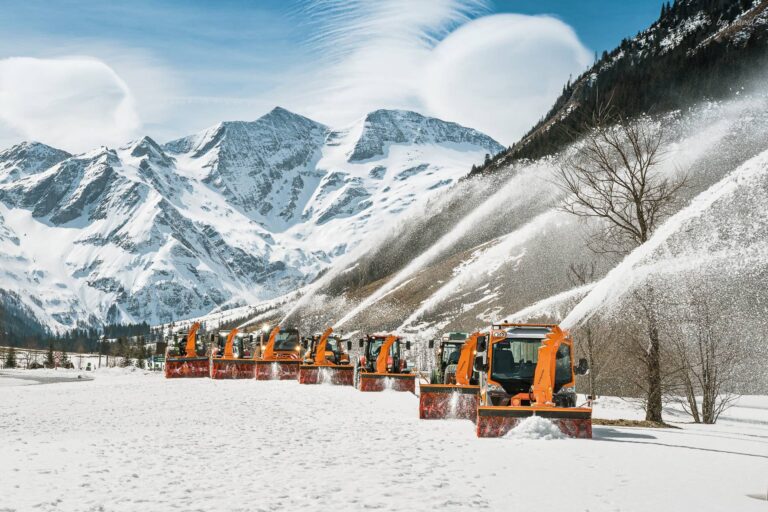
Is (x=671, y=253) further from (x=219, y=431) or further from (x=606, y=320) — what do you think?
(x=219, y=431)

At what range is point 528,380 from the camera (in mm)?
23062

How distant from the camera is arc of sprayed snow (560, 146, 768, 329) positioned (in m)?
21.4

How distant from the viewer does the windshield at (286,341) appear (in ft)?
188

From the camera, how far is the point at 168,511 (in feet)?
37.7

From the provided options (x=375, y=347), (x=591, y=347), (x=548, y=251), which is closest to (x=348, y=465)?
(x=591, y=347)

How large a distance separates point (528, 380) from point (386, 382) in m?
18.7

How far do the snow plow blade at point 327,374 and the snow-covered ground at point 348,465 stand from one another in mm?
20061

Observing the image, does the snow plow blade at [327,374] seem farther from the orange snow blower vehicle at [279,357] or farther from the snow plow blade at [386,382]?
the snow plow blade at [386,382]

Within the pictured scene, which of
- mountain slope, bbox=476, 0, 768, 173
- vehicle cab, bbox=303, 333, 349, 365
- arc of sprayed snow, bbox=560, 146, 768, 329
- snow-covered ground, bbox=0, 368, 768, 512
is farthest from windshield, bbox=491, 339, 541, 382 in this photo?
mountain slope, bbox=476, 0, 768, 173

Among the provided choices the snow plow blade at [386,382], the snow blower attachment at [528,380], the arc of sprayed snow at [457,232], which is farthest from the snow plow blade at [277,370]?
the arc of sprayed snow at [457,232]

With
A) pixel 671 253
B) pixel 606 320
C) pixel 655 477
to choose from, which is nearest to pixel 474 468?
pixel 655 477

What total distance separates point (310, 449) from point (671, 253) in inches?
1398

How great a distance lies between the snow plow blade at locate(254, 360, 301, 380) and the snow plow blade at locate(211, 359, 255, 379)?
114 cm

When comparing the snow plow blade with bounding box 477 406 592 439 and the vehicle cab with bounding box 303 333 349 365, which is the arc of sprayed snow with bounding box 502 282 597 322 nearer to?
the snow plow blade with bounding box 477 406 592 439
